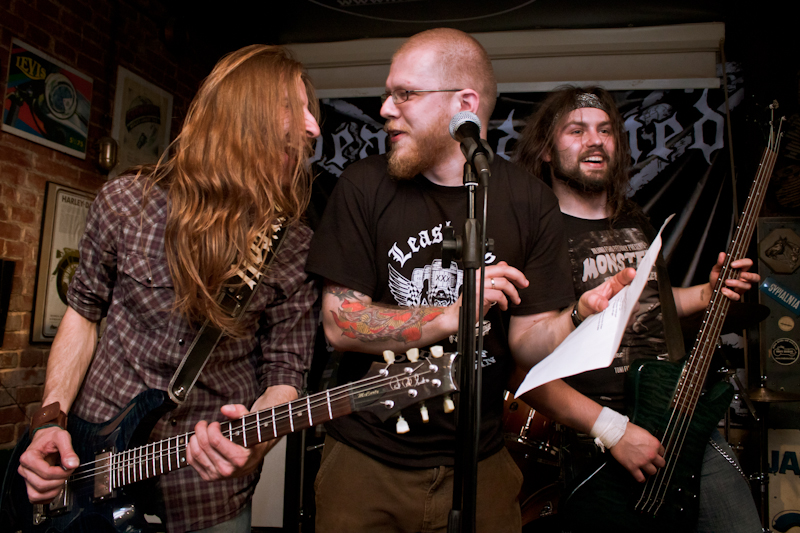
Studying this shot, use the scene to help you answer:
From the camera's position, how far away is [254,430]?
1.44 meters

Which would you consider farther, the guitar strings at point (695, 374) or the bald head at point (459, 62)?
the guitar strings at point (695, 374)

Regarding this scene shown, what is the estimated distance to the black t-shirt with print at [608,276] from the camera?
220 cm

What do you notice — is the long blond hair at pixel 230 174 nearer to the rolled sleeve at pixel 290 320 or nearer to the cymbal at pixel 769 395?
the rolled sleeve at pixel 290 320

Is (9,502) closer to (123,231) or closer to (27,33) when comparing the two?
(123,231)

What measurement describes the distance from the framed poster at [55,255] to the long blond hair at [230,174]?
65.7 inches

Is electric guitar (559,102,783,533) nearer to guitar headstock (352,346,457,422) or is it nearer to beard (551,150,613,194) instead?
beard (551,150,613,194)

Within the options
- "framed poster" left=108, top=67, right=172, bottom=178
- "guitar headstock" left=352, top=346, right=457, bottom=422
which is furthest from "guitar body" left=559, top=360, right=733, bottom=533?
"framed poster" left=108, top=67, right=172, bottom=178

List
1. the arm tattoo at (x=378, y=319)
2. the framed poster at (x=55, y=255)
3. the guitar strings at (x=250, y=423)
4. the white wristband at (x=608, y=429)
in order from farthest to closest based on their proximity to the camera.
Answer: the framed poster at (x=55, y=255)
the white wristband at (x=608, y=429)
the arm tattoo at (x=378, y=319)
the guitar strings at (x=250, y=423)

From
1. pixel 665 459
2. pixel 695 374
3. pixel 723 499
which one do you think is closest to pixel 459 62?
pixel 695 374

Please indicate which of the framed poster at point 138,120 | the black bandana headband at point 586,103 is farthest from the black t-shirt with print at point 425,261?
the framed poster at point 138,120

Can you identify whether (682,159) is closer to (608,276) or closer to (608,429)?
(608,276)

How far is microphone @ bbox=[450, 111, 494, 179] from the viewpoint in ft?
3.79

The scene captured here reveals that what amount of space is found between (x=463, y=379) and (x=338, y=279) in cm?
61

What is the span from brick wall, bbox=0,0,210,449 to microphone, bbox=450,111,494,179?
2.61m
